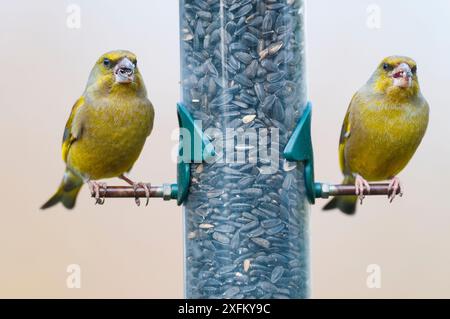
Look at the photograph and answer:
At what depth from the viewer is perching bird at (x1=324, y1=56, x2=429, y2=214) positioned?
3775 millimetres

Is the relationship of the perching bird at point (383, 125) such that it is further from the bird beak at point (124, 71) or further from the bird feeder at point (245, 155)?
the bird beak at point (124, 71)

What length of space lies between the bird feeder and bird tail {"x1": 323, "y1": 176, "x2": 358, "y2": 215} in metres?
0.67

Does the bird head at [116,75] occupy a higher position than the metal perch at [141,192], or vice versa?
the bird head at [116,75]

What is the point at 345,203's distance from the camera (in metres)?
4.06

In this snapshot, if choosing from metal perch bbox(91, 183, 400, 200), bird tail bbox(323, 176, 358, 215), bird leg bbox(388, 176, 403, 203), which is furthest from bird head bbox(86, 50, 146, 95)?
bird leg bbox(388, 176, 403, 203)

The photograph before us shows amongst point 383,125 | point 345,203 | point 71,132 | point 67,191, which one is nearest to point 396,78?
point 383,125

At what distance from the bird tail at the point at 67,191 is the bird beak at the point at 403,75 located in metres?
1.59

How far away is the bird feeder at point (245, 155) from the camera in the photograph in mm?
3236

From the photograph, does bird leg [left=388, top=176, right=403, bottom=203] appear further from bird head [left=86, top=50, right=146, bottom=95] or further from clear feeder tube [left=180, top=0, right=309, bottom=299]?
bird head [left=86, top=50, right=146, bottom=95]

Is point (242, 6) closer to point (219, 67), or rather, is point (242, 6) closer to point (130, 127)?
point (219, 67)

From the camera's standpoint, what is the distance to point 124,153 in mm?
3775

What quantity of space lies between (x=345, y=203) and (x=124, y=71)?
4.07 ft

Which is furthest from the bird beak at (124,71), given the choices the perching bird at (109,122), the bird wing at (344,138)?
the bird wing at (344,138)

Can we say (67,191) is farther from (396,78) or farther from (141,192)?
(396,78)
